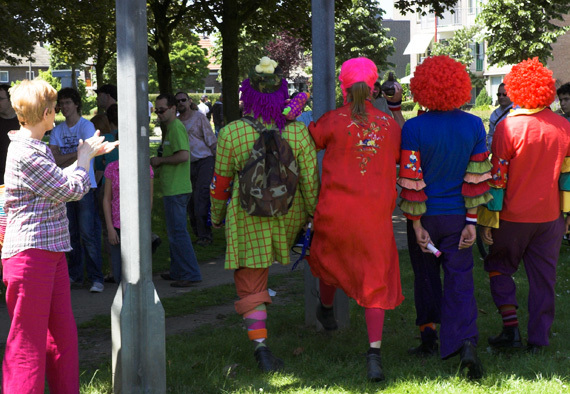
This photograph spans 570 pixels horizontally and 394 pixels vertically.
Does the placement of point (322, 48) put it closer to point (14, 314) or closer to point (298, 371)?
point (298, 371)

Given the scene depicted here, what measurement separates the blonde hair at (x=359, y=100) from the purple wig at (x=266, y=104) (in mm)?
480

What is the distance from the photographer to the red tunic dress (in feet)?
16.1

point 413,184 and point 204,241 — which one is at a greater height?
Answer: point 413,184

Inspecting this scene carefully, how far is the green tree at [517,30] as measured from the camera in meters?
36.3

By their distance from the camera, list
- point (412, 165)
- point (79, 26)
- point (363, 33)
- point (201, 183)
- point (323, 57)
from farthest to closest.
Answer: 1. point (363, 33)
2. point (79, 26)
3. point (201, 183)
4. point (323, 57)
5. point (412, 165)

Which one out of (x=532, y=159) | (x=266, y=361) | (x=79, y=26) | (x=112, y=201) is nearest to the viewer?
(x=266, y=361)

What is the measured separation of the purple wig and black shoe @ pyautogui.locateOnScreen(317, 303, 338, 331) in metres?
1.45

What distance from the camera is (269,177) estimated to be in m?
4.96

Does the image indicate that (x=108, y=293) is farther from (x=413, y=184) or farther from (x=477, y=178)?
(x=477, y=178)

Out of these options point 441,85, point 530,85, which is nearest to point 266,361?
point 441,85

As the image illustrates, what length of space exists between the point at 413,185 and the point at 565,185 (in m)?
1.17

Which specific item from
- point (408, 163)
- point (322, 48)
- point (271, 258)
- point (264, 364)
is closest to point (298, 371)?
point (264, 364)

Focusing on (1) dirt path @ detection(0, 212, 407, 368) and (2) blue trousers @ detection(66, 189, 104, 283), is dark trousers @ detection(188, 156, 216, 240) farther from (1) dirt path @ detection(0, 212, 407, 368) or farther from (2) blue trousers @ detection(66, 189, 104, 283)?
(2) blue trousers @ detection(66, 189, 104, 283)

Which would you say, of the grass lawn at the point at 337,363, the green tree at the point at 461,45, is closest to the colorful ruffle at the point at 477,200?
the grass lawn at the point at 337,363
